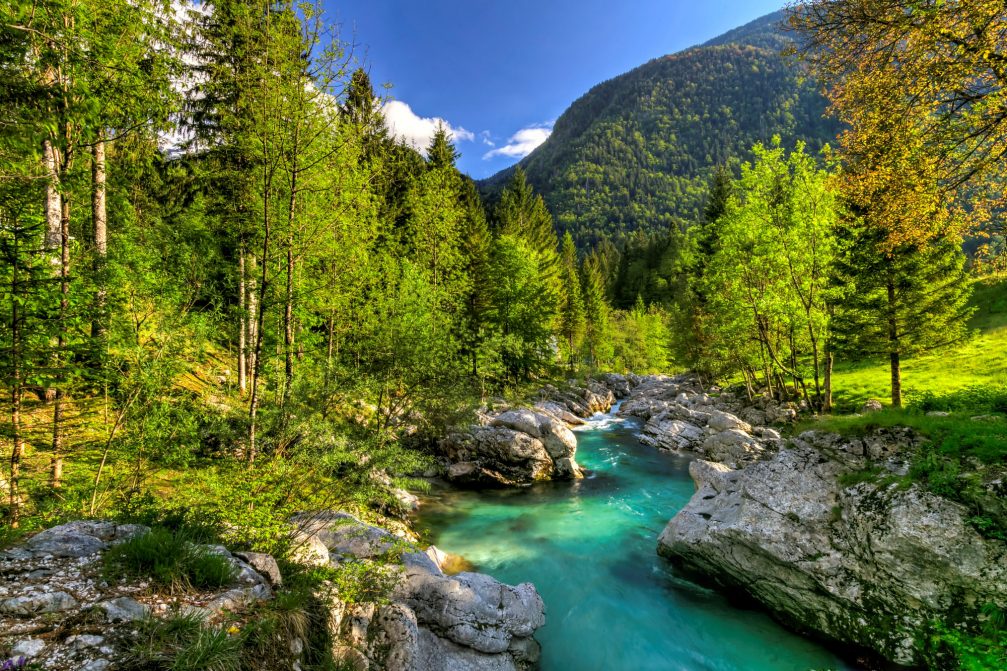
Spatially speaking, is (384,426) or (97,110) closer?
(97,110)

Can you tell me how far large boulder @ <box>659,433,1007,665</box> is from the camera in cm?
645

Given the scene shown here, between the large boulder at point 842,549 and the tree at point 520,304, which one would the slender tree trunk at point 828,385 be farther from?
the tree at point 520,304

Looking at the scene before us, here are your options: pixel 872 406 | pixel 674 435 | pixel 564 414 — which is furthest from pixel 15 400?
pixel 564 414

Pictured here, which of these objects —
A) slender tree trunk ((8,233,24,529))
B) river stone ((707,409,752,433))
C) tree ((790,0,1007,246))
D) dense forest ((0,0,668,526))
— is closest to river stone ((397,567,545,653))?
dense forest ((0,0,668,526))

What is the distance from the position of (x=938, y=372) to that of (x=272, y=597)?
33960mm

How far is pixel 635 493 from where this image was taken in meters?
17.0

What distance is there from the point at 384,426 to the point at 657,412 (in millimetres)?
24046

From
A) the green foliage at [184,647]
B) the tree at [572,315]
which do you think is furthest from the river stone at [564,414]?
the green foliage at [184,647]

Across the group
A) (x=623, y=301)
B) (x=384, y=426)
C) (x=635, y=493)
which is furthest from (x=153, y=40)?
(x=623, y=301)

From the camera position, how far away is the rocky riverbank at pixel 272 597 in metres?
→ 3.25

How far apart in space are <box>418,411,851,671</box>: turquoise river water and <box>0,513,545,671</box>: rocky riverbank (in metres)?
1.79

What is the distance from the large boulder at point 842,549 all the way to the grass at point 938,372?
15.2m

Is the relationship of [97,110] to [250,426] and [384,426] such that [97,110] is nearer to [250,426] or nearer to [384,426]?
[250,426]

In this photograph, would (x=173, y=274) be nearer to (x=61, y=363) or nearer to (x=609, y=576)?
(x=61, y=363)
